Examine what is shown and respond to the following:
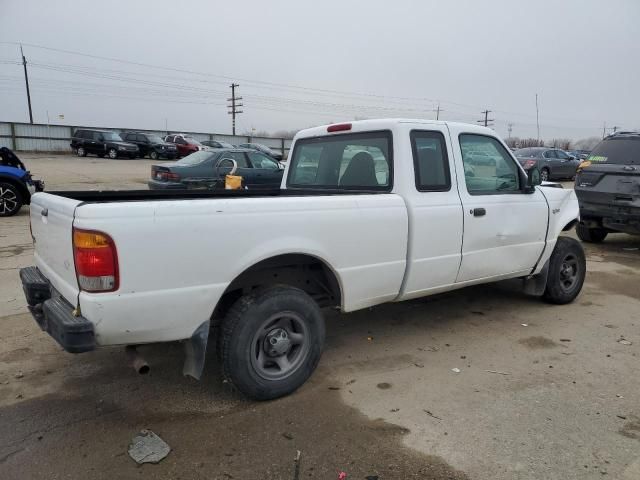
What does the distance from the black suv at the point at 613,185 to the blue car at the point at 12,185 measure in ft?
35.3

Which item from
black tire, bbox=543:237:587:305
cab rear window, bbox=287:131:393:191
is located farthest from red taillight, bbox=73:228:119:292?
black tire, bbox=543:237:587:305

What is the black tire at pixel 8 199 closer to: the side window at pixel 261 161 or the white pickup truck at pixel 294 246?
the side window at pixel 261 161

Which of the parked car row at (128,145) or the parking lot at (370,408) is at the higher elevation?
the parked car row at (128,145)

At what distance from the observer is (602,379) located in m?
3.69

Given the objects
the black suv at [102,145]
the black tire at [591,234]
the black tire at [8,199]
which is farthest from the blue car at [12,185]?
the black suv at [102,145]

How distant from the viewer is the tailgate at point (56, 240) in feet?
8.91

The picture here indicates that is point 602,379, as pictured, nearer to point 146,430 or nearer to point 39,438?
point 146,430

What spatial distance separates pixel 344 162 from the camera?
4.39 m

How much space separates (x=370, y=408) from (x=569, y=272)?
133 inches

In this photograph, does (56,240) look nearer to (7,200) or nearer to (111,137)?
(7,200)

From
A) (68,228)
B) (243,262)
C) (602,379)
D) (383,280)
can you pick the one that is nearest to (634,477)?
(602,379)

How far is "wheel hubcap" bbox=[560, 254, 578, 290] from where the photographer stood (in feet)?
17.6

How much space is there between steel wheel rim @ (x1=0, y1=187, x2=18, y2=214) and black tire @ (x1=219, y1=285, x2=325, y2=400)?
954 centimetres

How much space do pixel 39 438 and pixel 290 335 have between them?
5.23 ft
